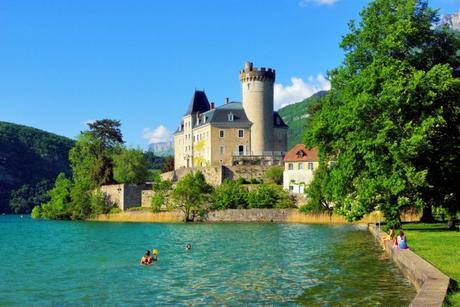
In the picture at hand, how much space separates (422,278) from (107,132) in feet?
258

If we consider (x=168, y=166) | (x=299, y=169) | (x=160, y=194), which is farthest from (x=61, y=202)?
(x=299, y=169)

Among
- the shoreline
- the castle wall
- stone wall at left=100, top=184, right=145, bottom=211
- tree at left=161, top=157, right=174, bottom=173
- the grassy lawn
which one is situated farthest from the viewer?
tree at left=161, top=157, right=174, bottom=173

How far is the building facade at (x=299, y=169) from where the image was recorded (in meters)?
68.2

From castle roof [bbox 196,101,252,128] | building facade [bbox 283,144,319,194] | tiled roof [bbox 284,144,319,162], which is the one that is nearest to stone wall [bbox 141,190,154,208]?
castle roof [bbox 196,101,252,128]

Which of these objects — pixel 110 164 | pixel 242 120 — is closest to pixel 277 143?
pixel 242 120

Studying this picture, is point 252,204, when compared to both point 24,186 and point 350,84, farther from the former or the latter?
point 24,186

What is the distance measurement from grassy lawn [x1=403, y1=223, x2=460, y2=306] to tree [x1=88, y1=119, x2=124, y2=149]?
66431 millimetres

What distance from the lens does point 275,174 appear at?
7356 cm

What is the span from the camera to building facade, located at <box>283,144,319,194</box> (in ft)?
224

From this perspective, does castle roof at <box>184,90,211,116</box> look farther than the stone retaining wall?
Yes

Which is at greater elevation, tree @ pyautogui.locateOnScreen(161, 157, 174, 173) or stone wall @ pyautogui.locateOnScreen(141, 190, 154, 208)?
tree @ pyautogui.locateOnScreen(161, 157, 174, 173)

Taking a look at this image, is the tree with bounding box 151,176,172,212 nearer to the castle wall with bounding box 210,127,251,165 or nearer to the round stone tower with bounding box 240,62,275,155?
the castle wall with bounding box 210,127,251,165

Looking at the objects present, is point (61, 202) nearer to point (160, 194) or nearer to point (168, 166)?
point (168, 166)

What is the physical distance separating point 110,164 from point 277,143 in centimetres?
2472
